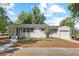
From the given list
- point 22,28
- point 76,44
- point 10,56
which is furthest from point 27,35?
point 76,44

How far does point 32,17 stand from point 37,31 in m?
0.26

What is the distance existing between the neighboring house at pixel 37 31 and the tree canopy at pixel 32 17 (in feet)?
0.22

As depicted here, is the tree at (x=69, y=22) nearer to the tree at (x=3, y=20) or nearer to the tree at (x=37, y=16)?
the tree at (x=37, y=16)

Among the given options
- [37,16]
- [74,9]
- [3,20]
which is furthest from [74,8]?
[3,20]

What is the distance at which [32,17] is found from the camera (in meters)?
4.95

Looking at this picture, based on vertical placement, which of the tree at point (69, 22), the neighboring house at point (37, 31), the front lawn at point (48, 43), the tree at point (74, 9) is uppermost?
the tree at point (74, 9)

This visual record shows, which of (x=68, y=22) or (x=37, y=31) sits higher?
(x=68, y=22)

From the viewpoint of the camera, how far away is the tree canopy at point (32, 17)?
16.0ft

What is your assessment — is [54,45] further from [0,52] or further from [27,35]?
[0,52]

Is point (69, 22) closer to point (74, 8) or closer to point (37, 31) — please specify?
point (74, 8)

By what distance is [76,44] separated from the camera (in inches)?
193

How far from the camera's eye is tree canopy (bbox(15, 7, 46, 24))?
4.88 metres

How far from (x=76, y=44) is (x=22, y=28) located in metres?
0.96

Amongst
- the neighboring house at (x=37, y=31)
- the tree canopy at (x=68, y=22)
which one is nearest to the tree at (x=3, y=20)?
the neighboring house at (x=37, y=31)
